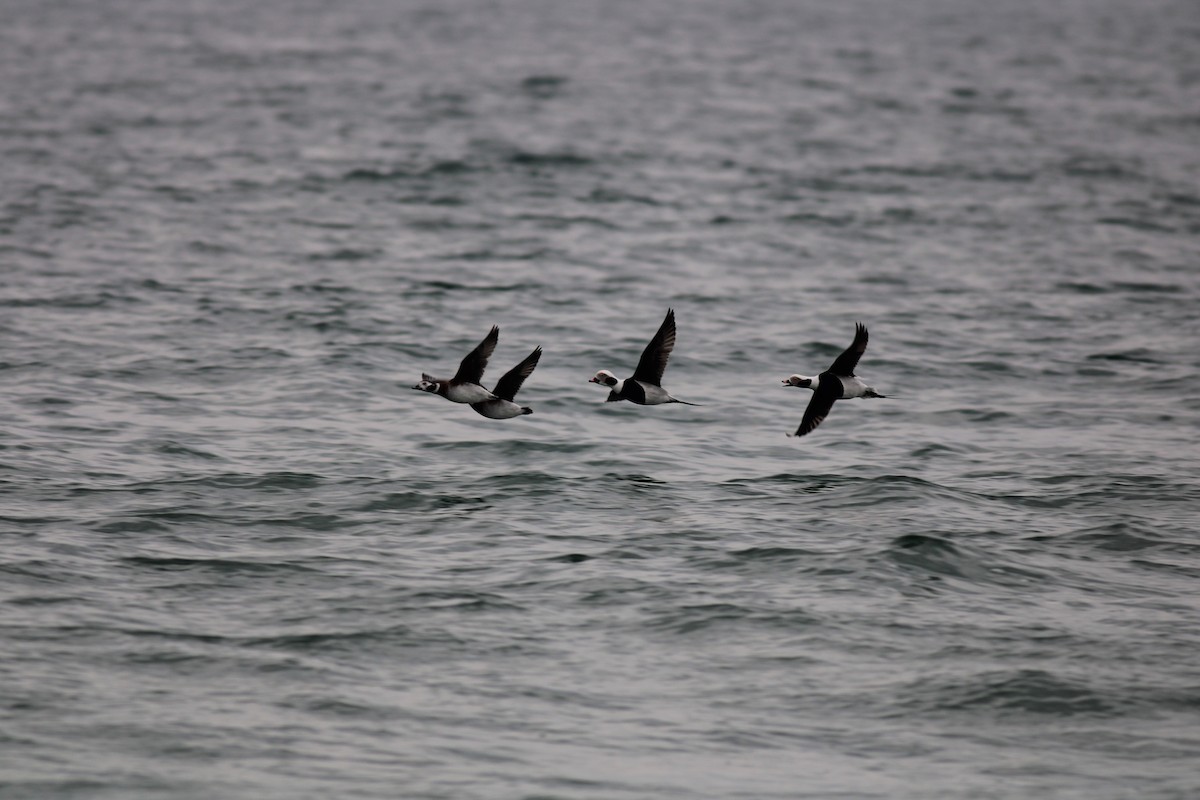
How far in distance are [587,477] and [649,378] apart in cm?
150

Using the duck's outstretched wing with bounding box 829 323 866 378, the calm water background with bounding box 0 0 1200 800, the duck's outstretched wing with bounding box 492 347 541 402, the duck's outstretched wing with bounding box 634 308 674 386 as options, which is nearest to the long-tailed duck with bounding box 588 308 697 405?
the duck's outstretched wing with bounding box 634 308 674 386

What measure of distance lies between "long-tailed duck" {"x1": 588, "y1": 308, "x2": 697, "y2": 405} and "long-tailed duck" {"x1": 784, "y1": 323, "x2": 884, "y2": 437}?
146 centimetres

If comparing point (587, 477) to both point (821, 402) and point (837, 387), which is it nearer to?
point (821, 402)

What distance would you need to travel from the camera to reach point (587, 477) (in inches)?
707

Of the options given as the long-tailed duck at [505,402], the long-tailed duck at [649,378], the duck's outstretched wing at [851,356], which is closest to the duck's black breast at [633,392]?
the long-tailed duck at [649,378]

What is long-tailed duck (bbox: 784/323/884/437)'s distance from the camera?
16828 millimetres

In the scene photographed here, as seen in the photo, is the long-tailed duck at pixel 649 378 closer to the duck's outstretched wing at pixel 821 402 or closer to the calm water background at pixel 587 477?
the calm water background at pixel 587 477

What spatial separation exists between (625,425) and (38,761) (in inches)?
422

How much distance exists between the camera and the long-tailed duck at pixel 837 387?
55.2ft

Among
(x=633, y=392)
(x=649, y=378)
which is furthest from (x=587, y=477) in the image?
Answer: (x=649, y=378)

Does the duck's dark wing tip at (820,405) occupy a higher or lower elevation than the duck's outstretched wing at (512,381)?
lower

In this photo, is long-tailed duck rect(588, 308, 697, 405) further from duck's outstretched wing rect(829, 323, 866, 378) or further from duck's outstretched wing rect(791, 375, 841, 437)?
duck's outstretched wing rect(829, 323, 866, 378)

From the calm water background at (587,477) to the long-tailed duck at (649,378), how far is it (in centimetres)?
112

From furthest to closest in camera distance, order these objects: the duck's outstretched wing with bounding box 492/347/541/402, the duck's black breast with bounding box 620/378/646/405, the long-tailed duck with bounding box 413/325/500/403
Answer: the duck's black breast with bounding box 620/378/646/405
the duck's outstretched wing with bounding box 492/347/541/402
the long-tailed duck with bounding box 413/325/500/403
